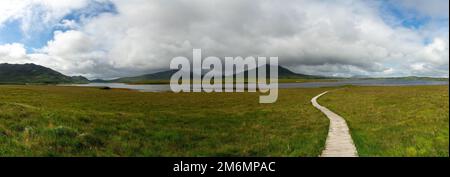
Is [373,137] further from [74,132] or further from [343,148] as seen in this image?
[74,132]

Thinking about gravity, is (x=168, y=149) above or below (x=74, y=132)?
below

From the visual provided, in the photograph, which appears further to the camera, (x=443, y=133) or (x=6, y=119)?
(x=6, y=119)

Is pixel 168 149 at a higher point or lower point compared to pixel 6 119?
lower

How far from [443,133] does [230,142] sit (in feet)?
35.5

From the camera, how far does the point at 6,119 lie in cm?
1794

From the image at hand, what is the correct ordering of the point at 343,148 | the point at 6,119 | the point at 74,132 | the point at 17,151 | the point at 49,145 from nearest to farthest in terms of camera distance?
the point at 17,151 < the point at 49,145 < the point at 343,148 < the point at 74,132 < the point at 6,119

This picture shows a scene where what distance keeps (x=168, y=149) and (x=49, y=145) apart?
5.32 metres
